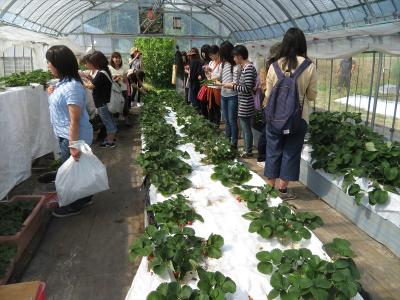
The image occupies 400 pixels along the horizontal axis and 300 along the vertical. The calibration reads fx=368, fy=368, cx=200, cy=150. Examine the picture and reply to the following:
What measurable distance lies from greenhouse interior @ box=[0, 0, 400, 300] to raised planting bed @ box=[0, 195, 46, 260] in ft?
0.05

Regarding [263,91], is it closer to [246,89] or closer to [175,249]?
[246,89]

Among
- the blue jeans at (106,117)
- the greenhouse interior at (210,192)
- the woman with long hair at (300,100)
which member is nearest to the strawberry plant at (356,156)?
the greenhouse interior at (210,192)

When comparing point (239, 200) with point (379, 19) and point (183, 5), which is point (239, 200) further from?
point (183, 5)

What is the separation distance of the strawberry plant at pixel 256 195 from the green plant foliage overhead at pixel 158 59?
1333cm

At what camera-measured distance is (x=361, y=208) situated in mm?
3264

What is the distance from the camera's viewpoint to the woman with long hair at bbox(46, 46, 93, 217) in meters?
3.16

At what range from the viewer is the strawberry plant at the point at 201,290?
1.67 metres

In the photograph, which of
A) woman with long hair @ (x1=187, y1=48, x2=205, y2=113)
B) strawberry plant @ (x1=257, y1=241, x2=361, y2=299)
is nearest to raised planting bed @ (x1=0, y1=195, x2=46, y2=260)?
strawberry plant @ (x1=257, y1=241, x2=361, y2=299)

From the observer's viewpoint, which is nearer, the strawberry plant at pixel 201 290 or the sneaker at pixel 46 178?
the strawberry plant at pixel 201 290

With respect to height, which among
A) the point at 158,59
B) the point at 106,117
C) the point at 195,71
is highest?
the point at 158,59

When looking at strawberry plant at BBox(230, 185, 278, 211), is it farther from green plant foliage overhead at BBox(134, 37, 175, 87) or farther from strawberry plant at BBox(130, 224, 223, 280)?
green plant foliage overhead at BBox(134, 37, 175, 87)

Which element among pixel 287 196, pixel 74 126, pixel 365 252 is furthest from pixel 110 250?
pixel 365 252

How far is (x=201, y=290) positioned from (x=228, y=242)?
0.65m

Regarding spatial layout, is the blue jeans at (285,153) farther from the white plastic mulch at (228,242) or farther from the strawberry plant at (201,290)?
the strawberry plant at (201,290)
